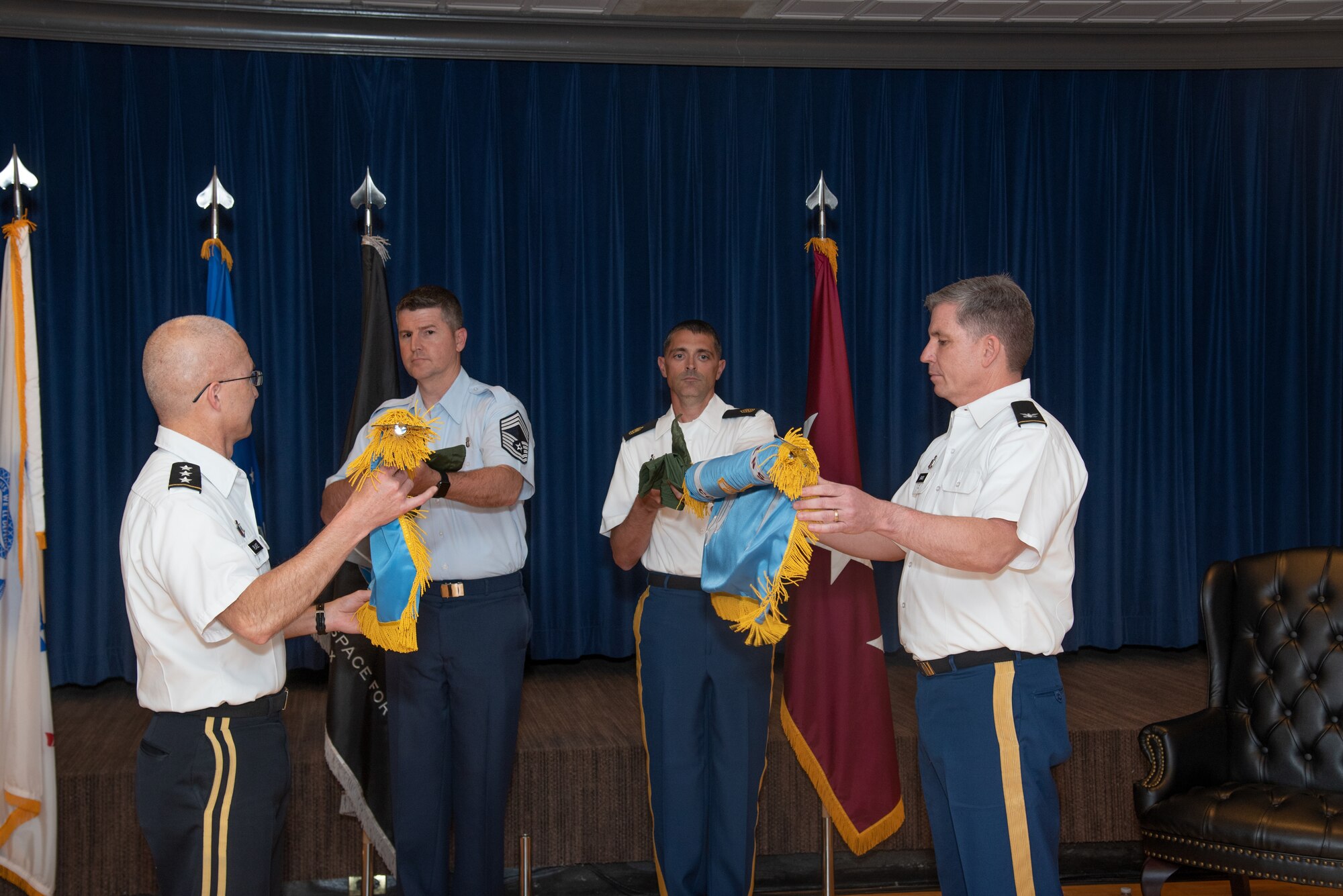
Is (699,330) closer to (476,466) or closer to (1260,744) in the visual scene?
(476,466)

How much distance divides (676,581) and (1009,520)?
1.23 m

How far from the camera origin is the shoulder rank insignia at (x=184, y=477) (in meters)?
1.95

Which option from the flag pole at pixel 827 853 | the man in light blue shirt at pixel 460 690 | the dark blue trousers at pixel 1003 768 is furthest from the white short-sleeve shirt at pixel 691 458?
the dark blue trousers at pixel 1003 768

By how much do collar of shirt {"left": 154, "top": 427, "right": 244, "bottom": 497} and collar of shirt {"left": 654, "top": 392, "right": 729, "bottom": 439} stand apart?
4.76 feet

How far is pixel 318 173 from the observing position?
4305 millimetres

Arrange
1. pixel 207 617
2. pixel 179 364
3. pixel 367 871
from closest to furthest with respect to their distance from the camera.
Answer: pixel 207 617 → pixel 179 364 → pixel 367 871

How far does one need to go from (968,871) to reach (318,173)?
143 inches

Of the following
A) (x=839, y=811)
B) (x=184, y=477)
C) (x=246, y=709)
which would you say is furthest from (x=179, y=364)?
(x=839, y=811)

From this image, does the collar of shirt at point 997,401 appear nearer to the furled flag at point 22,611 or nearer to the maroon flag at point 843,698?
the maroon flag at point 843,698

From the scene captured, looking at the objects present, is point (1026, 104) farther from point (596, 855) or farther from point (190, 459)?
point (190, 459)

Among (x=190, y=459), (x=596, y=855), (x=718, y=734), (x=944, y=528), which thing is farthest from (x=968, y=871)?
(x=190, y=459)

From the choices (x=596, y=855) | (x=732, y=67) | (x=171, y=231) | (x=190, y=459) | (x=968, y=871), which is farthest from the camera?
(x=732, y=67)

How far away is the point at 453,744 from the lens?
2945 millimetres

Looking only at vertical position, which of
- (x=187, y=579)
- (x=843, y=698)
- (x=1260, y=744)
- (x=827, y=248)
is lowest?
(x=1260, y=744)
